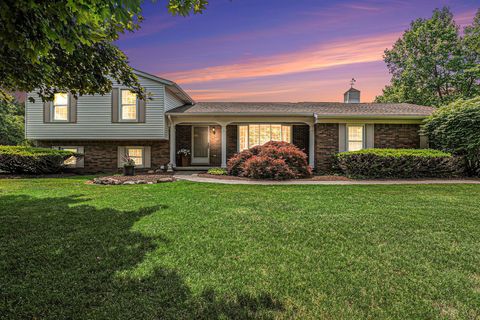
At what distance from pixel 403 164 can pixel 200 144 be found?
1029cm

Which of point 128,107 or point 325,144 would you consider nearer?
point 325,144

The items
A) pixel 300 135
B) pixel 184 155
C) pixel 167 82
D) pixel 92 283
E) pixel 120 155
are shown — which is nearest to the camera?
pixel 92 283

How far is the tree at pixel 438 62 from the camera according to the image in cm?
2198

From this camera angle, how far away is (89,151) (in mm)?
13703

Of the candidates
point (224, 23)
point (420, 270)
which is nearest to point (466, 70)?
point (224, 23)

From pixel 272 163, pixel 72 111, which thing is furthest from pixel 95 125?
pixel 272 163

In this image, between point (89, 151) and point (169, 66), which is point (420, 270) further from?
point (169, 66)

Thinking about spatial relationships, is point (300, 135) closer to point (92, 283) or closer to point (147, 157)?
point (147, 157)

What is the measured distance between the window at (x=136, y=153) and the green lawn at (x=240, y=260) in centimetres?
821

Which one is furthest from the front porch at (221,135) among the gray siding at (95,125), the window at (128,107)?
the window at (128,107)

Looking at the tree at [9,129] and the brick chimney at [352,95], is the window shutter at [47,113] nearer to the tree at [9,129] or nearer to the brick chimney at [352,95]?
the tree at [9,129]

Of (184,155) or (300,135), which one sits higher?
(300,135)

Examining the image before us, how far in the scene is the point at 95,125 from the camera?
13.0 m

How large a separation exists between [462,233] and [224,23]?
39.1 feet
